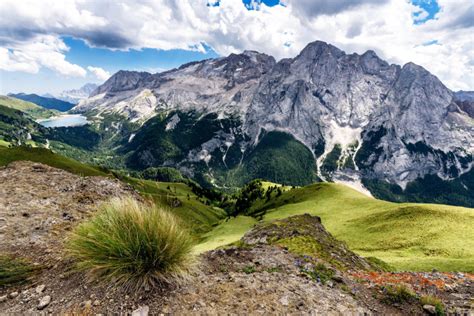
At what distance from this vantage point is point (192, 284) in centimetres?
908

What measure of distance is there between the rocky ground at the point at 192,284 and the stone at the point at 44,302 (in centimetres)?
3

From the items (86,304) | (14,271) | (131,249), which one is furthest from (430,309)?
(14,271)

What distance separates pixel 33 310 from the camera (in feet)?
24.9

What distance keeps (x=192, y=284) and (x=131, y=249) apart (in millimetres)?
2290

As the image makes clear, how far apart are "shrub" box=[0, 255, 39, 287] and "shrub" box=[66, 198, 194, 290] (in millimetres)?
1436

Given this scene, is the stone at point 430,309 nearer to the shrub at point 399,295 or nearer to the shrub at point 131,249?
the shrub at point 399,295

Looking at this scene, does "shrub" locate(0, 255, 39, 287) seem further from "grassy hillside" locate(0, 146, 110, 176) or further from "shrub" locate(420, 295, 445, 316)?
"grassy hillside" locate(0, 146, 110, 176)

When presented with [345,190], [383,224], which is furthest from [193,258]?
[345,190]

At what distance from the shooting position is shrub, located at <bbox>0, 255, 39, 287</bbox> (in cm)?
859

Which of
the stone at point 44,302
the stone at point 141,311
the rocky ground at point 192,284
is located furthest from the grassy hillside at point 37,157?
the stone at point 141,311

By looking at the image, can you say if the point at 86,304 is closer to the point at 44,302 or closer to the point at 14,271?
the point at 44,302

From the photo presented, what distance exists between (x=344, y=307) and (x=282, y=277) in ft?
8.02

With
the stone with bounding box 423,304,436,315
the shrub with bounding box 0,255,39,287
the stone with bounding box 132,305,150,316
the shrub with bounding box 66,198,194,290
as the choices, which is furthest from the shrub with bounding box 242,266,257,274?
the shrub with bounding box 0,255,39,287

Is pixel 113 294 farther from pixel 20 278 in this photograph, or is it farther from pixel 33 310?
pixel 20 278
